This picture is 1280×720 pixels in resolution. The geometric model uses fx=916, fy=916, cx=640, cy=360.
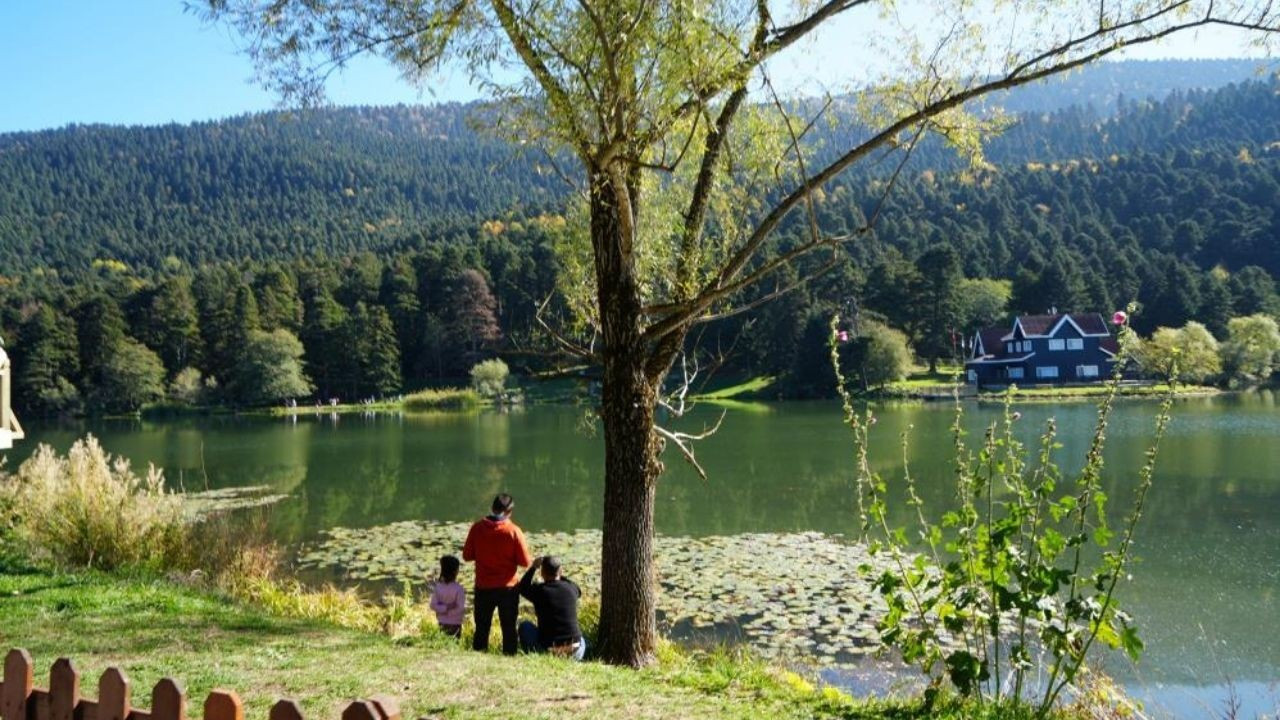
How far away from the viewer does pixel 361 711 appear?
2062mm

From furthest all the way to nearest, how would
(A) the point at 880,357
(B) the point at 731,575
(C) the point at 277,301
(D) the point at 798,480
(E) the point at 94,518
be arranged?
(C) the point at 277,301 → (A) the point at 880,357 → (D) the point at 798,480 → (B) the point at 731,575 → (E) the point at 94,518

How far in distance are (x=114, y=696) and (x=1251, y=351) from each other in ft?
223

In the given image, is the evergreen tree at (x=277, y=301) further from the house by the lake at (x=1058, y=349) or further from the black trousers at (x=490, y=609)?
the black trousers at (x=490, y=609)

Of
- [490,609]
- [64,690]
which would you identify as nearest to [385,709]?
[64,690]

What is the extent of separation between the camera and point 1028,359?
67500 millimetres

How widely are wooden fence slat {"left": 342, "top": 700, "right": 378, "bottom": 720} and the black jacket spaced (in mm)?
4696

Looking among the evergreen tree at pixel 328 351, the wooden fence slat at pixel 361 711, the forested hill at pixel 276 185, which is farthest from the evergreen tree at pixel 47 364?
the wooden fence slat at pixel 361 711

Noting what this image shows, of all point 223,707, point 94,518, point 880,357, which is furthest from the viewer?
point 880,357

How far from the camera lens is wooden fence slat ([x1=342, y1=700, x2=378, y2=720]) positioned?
205cm

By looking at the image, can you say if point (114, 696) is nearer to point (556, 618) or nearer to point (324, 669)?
point (324, 669)

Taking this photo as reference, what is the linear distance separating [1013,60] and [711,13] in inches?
79.8

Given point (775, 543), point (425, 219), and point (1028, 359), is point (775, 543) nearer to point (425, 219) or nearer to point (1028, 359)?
point (1028, 359)

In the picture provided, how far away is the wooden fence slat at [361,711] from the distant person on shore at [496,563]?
4.98 metres

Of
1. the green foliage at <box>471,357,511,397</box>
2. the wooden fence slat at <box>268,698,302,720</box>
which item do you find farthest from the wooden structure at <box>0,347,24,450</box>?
the green foliage at <box>471,357,511,397</box>
